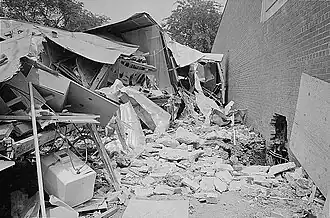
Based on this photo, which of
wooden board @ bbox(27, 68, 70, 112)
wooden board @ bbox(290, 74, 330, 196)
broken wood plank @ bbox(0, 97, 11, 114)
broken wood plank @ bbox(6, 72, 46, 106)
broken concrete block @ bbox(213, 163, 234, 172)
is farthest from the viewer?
broken concrete block @ bbox(213, 163, 234, 172)

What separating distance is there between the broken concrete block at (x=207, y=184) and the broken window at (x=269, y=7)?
359 centimetres

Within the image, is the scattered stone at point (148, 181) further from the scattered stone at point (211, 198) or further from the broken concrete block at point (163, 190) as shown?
the scattered stone at point (211, 198)

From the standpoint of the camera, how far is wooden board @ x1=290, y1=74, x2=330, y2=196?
10.3 ft

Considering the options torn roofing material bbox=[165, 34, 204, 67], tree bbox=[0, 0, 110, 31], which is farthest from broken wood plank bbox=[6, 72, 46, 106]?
tree bbox=[0, 0, 110, 31]

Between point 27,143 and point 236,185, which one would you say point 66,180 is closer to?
point 27,143

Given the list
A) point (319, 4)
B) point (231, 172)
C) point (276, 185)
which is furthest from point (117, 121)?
point (319, 4)

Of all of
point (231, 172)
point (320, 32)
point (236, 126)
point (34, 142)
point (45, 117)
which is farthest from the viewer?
point (236, 126)

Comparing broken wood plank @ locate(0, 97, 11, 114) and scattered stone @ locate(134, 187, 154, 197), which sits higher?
broken wood plank @ locate(0, 97, 11, 114)

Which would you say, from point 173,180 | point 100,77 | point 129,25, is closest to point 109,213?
point 173,180

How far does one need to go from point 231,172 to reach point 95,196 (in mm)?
2313

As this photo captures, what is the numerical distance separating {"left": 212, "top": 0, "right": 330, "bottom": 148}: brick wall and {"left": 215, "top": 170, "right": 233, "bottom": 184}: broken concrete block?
1374 millimetres

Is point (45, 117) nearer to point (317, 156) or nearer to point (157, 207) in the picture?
point (157, 207)

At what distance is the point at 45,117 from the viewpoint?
3.36 metres

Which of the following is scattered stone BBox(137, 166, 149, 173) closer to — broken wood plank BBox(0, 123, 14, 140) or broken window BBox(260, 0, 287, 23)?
broken wood plank BBox(0, 123, 14, 140)
